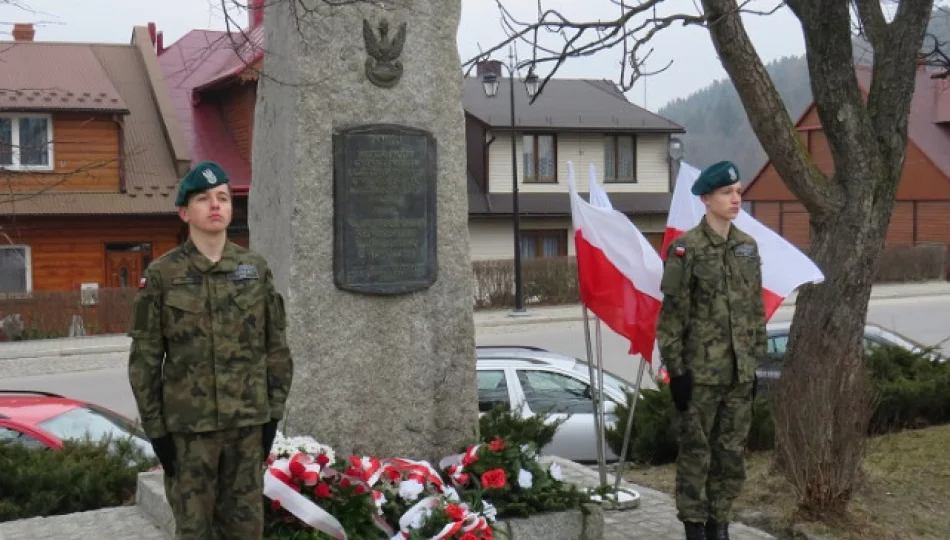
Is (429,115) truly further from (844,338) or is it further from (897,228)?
(897,228)

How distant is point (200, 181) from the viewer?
478 centimetres

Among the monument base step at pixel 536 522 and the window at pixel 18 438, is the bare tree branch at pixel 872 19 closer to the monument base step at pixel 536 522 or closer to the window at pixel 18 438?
the monument base step at pixel 536 522

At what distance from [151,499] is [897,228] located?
1522 inches

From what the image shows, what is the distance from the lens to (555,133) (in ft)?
118

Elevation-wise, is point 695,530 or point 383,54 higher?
point 383,54

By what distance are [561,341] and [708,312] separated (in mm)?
16794

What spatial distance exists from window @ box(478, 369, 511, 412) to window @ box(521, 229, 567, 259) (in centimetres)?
2544

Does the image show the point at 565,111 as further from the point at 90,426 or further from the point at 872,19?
the point at 90,426

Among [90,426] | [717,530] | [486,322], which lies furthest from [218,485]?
[486,322]

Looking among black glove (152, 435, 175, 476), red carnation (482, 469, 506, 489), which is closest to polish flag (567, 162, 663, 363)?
red carnation (482, 469, 506, 489)

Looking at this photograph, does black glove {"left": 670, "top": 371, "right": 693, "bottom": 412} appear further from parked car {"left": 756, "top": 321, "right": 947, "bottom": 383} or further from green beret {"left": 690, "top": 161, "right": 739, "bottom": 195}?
parked car {"left": 756, "top": 321, "right": 947, "bottom": 383}

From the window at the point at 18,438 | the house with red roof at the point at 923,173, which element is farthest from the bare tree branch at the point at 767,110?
the house with red roof at the point at 923,173

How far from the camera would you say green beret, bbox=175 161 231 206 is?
477cm

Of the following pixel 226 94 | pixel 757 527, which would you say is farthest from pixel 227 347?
pixel 226 94
